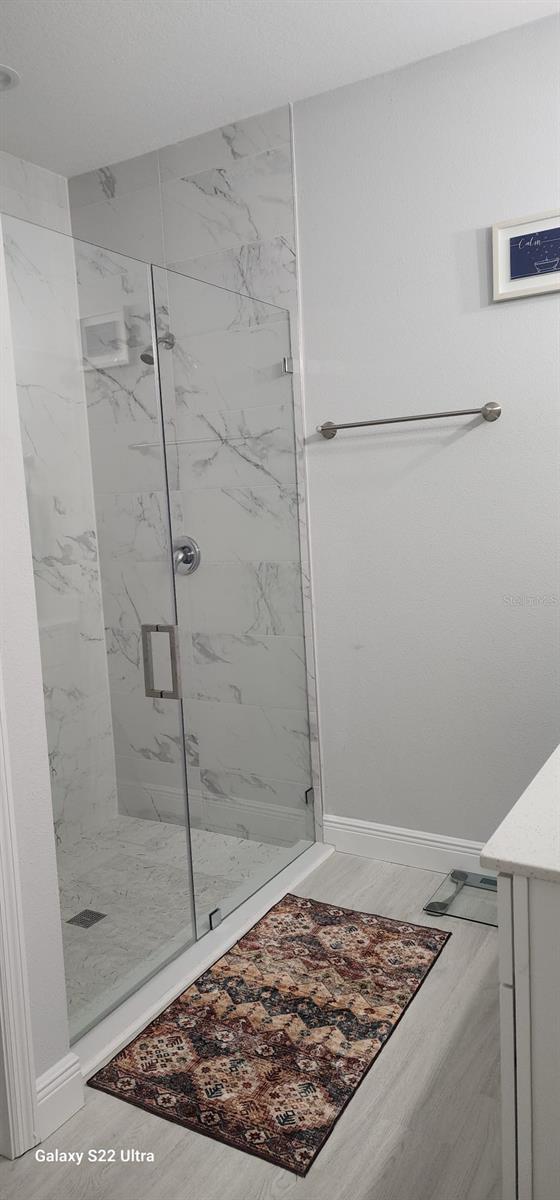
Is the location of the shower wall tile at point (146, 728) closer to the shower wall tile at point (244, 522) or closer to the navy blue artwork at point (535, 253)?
the shower wall tile at point (244, 522)

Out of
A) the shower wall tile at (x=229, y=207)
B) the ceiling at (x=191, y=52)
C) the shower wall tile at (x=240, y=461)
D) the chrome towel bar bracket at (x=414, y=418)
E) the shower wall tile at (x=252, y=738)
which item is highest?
the ceiling at (x=191, y=52)

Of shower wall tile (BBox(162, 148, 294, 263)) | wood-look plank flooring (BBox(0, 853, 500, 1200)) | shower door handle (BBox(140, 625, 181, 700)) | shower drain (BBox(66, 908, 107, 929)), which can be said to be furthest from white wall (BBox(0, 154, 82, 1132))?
shower wall tile (BBox(162, 148, 294, 263))

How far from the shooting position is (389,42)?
2.29 m

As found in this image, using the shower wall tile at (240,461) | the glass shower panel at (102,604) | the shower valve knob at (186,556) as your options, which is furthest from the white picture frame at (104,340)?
the shower valve knob at (186,556)

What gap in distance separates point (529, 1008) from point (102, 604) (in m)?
1.28

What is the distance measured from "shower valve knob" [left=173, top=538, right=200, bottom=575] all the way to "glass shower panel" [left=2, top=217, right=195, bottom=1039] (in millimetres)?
70

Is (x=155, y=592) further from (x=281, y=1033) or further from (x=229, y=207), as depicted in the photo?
(x=229, y=207)

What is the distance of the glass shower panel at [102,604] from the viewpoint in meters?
1.80

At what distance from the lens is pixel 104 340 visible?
198cm

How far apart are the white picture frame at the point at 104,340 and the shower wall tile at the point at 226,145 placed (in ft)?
A: 3.50

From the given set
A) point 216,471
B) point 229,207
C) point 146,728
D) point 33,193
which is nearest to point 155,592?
point 146,728

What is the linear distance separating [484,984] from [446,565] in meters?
1.17

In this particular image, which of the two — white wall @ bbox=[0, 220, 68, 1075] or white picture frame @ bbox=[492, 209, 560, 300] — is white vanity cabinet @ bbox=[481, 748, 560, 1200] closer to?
white wall @ bbox=[0, 220, 68, 1075]

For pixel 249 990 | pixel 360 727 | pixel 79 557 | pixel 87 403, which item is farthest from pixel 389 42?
pixel 249 990
